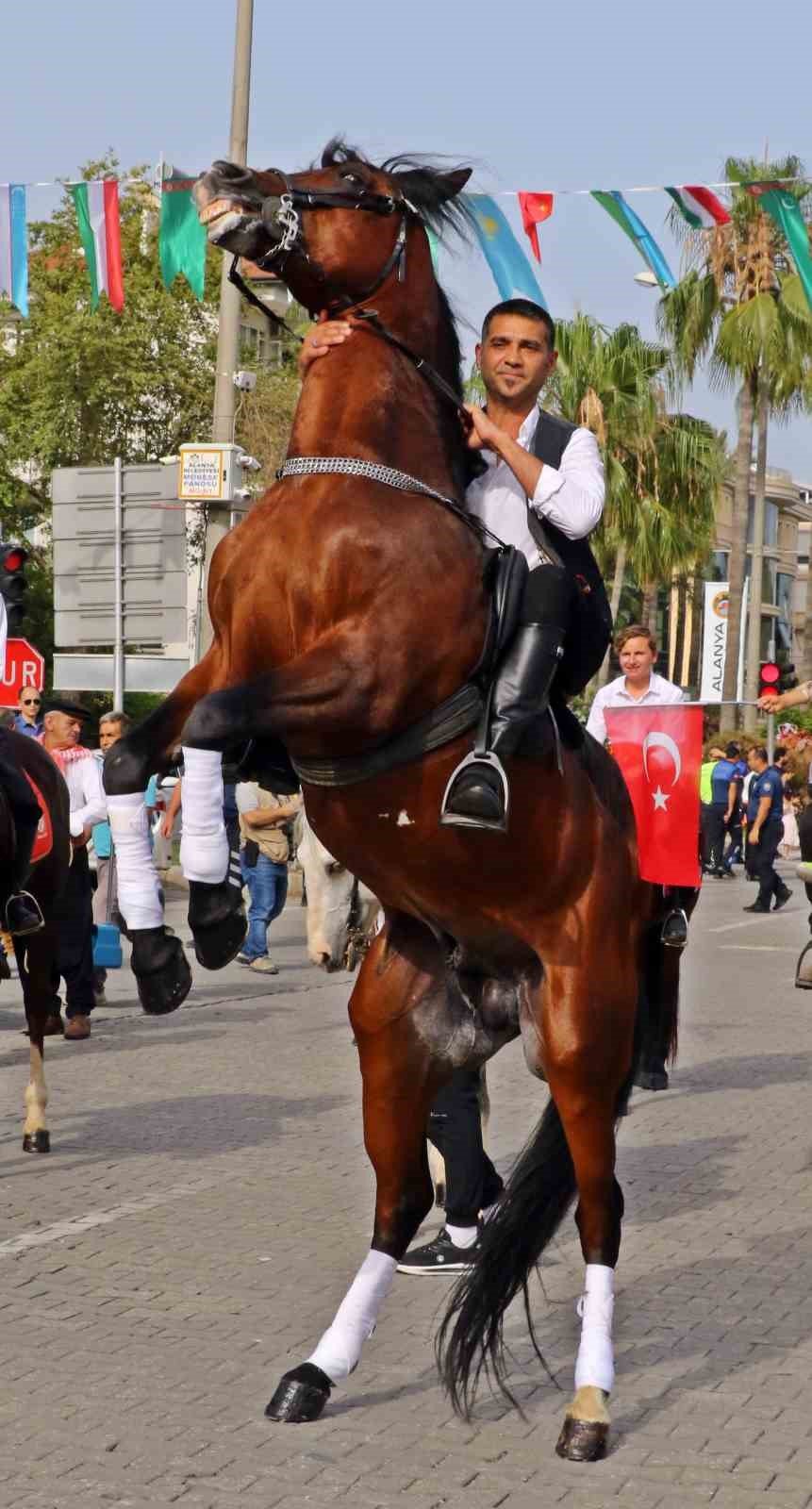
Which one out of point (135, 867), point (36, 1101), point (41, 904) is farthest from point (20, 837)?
point (135, 867)

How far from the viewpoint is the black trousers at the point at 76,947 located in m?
12.9

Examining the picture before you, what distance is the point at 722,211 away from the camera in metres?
16.1

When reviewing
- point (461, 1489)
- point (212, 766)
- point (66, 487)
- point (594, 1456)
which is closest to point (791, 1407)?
point (594, 1456)

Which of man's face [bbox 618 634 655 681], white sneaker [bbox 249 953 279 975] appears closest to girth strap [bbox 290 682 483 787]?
man's face [bbox 618 634 655 681]

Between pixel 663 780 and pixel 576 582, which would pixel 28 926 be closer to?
pixel 663 780

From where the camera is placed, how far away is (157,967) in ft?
15.9

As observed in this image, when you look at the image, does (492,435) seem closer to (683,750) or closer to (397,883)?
(397,883)

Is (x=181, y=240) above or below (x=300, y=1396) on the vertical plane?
above

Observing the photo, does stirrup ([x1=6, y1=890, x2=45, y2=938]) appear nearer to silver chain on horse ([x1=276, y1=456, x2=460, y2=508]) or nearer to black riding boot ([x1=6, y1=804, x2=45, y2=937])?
black riding boot ([x1=6, y1=804, x2=45, y2=937])

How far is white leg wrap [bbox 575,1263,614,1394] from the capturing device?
16.0 ft

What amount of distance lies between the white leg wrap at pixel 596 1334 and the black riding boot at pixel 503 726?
120 centimetres

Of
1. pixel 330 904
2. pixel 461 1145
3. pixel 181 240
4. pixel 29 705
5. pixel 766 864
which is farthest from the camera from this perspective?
pixel 766 864

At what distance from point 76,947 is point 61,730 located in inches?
64.9

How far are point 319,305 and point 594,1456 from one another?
2803 mm
